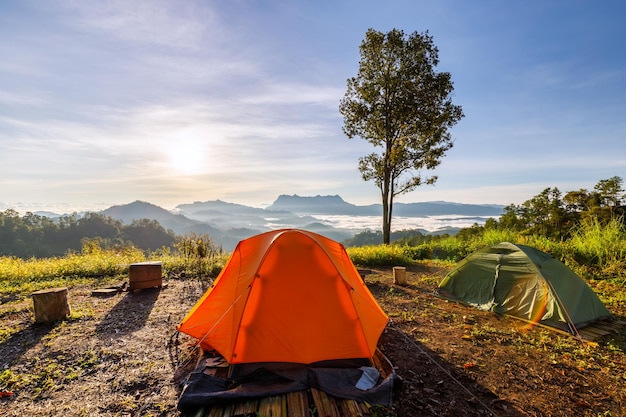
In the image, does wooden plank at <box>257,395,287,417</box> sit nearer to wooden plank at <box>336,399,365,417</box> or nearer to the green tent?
wooden plank at <box>336,399,365,417</box>

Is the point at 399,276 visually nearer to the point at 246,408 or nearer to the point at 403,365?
the point at 403,365

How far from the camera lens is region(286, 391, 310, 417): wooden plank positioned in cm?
357

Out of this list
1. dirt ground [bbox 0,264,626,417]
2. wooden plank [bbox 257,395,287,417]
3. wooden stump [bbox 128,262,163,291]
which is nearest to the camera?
wooden plank [bbox 257,395,287,417]

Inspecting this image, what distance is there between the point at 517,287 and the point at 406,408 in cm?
503

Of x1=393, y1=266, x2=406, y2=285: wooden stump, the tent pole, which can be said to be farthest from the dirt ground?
x1=393, y1=266, x2=406, y2=285: wooden stump

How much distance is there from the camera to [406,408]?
12.5ft

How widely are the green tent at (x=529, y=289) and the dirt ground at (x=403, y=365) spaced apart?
1.12ft

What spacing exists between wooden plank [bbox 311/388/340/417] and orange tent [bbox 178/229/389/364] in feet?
1.63

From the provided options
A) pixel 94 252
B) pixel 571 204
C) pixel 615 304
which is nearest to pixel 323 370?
pixel 615 304

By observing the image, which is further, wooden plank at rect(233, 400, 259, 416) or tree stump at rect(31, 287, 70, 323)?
tree stump at rect(31, 287, 70, 323)

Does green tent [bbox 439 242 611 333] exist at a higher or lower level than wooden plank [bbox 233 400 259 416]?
higher

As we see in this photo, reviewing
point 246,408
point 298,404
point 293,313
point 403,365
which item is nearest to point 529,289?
point 403,365

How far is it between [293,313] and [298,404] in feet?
3.99

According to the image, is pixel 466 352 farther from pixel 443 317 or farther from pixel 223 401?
pixel 223 401
